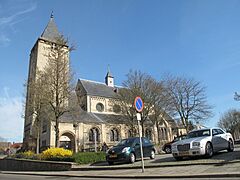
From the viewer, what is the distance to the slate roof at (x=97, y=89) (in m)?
50.6

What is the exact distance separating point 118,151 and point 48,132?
91.6 feet

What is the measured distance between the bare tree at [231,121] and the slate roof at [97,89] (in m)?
36.2

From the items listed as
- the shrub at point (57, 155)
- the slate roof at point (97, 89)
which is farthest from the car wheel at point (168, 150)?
the slate roof at point (97, 89)

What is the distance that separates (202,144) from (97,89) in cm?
4173

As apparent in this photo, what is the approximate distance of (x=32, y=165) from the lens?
69.6 ft

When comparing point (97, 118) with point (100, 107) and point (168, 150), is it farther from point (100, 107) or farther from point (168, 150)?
point (168, 150)

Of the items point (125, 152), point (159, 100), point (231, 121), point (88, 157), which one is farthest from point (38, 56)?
point (231, 121)

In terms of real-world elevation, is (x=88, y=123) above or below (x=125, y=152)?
above

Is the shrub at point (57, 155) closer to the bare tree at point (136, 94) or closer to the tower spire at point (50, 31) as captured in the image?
the bare tree at point (136, 94)

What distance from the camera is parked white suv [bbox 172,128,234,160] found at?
1241cm

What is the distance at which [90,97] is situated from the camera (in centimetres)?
4894

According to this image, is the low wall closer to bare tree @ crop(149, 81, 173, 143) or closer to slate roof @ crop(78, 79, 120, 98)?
bare tree @ crop(149, 81, 173, 143)

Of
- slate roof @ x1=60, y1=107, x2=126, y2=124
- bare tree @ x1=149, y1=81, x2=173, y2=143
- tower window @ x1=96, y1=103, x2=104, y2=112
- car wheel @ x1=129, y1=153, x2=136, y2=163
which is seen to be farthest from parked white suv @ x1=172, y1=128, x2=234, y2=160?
tower window @ x1=96, y1=103, x2=104, y2=112

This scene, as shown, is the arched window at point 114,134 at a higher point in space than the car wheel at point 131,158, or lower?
higher
